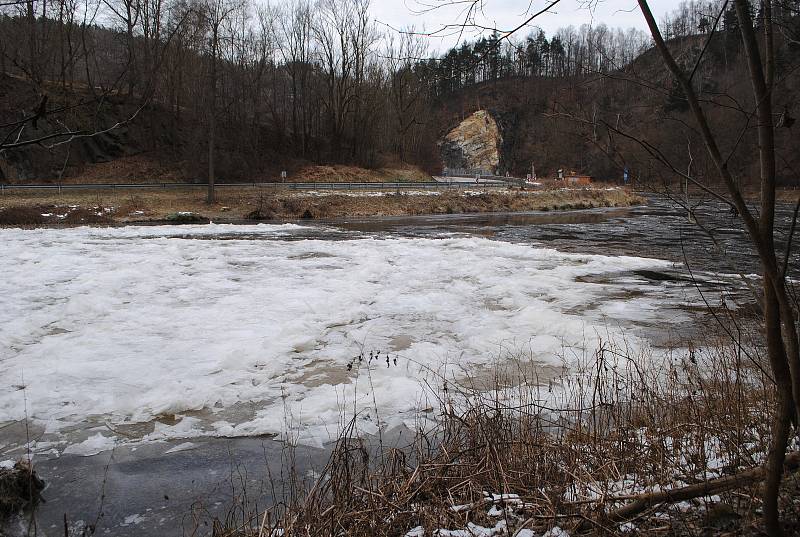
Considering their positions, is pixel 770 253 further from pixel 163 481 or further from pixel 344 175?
pixel 344 175

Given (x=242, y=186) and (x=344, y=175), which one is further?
(x=344, y=175)

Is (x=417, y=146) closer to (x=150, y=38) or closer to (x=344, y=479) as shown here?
(x=150, y=38)

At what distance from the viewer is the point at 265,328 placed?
31.4ft

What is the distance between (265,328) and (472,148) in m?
83.8

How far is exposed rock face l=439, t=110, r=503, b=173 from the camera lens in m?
89.2

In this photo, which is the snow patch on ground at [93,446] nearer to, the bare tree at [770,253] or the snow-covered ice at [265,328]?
the snow-covered ice at [265,328]

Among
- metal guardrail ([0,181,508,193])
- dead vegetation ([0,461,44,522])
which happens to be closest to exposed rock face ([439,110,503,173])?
metal guardrail ([0,181,508,193])

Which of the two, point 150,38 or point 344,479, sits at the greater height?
point 150,38

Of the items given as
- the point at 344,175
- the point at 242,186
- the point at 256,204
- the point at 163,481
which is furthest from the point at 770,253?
the point at 344,175

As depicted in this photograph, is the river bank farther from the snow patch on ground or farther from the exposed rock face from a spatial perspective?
the exposed rock face

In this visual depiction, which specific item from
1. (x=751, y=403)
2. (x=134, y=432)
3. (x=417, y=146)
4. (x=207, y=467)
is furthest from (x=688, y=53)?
(x=417, y=146)

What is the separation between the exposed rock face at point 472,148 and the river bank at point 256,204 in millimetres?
45149

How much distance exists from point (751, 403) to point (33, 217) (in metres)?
30.6

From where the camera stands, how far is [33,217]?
27.0 metres
